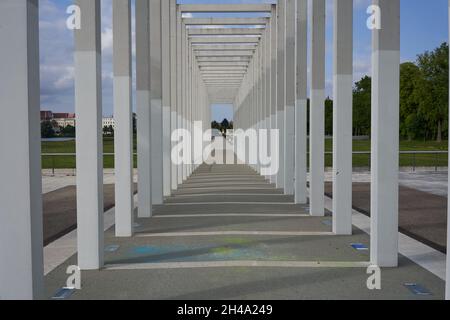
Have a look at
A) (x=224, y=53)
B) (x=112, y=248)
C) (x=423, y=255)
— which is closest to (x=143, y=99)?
(x=112, y=248)

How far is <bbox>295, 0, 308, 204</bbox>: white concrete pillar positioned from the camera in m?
12.3

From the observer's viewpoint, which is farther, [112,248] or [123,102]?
[123,102]

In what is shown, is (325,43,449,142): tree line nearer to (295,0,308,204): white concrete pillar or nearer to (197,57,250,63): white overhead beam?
(197,57,250,63): white overhead beam

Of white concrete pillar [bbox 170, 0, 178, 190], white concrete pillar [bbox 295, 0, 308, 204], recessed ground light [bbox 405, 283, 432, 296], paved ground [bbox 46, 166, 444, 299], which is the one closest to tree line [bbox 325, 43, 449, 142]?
white concrete pillar [bbox 170, 0, 178, 190]

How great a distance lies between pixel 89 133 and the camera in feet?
20.6

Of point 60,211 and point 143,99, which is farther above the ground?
point 143,99

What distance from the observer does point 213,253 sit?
7055 millimetres

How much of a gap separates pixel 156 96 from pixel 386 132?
693cm

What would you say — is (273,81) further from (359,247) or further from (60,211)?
(359,247)

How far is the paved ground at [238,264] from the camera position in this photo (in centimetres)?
525

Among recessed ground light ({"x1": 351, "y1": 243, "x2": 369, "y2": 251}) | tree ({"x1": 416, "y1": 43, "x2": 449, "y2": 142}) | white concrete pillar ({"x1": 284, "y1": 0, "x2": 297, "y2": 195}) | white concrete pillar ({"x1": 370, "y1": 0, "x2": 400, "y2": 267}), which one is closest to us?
white concrete pillar ({"x1": 370, "y1": 0, "x2": 400, "y2": 267})

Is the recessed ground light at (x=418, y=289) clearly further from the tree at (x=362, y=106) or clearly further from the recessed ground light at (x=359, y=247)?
the tree at (x=362, y=106)

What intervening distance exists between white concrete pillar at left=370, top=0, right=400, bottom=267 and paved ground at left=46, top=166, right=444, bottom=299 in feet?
1.09

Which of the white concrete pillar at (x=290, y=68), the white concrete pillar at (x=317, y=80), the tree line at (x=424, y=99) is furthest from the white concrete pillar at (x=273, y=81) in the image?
the tree line at (x=424, y=99)
